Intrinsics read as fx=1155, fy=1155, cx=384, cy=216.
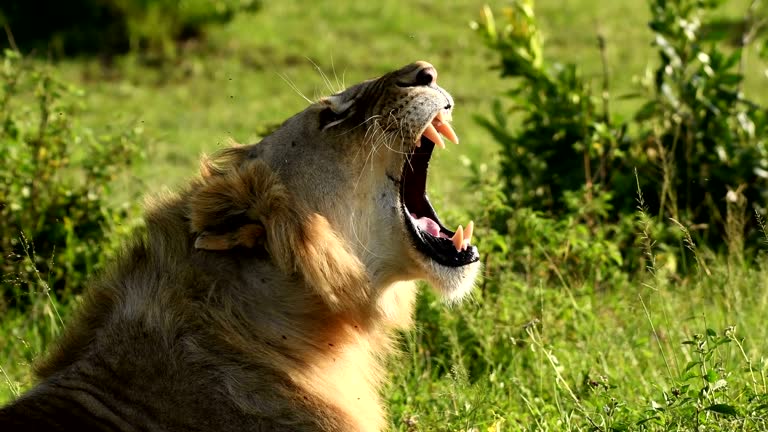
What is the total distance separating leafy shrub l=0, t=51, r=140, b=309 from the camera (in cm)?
588

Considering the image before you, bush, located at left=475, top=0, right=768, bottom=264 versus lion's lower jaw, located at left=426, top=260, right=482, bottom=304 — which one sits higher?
lion's lower jaw, located at left=426, top=260, right=482, bottom=304

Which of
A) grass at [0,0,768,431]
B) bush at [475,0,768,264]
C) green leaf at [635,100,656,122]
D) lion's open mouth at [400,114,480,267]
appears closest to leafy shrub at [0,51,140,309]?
grass at [0,0,768,431]

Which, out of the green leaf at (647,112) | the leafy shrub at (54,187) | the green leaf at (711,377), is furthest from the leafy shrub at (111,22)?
the green leaf at (711,377)

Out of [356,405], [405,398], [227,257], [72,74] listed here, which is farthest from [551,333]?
[72,74]

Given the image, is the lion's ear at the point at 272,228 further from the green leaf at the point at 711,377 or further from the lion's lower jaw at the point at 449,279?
the green leaf at the point at 711,377

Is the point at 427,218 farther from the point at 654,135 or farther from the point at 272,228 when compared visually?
the point at 654,135

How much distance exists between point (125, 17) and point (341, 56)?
2807mm

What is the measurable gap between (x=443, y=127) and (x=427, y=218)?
1.03ft

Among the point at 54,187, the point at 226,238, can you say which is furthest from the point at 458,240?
the point at 54,187

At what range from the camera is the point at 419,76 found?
3740mm

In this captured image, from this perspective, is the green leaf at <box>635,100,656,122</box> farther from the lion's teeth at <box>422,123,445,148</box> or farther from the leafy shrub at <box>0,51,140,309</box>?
the lion's teeth at <box>422,123,445,148</box>

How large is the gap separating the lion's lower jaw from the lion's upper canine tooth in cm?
45

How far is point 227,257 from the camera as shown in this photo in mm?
3361

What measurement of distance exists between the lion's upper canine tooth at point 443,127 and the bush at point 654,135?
2.39 m
